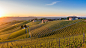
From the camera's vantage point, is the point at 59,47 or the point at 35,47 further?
the point at 35,47

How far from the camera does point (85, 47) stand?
14828 mm

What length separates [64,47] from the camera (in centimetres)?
1653

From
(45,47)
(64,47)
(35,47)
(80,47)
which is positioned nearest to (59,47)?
(64,47)

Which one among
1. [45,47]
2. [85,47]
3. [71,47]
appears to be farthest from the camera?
[45,47]

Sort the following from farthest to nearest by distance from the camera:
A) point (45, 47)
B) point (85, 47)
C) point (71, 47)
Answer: point (45, 47), point (71, 47), point (85, 47)

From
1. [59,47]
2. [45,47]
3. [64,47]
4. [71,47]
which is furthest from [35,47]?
[71,47]

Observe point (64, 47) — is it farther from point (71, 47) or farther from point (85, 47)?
point (85, 47)

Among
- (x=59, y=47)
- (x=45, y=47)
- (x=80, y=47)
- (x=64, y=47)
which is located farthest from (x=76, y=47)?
(x=45, y=47)

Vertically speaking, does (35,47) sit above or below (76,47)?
below

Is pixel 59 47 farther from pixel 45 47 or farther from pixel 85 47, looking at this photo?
pixel 85 47

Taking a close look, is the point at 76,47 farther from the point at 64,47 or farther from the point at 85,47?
the point at 64,47

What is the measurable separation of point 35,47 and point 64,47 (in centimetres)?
997

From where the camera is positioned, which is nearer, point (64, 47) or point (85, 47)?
point (85, 47)

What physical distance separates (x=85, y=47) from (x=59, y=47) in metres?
7.24
